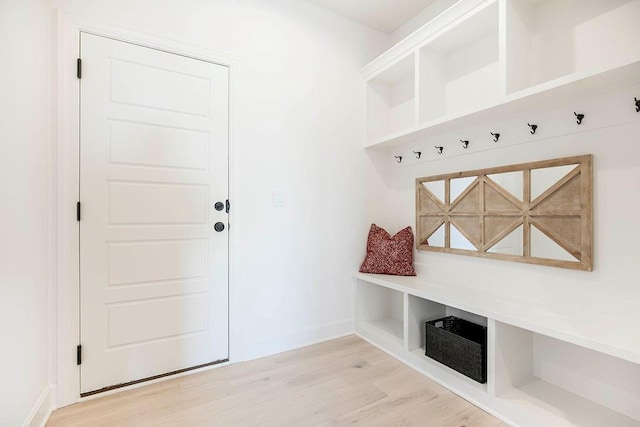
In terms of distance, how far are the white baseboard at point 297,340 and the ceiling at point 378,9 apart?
2.64 meters

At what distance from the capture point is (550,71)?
69.3 inches

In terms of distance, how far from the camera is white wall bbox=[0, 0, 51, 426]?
128 cm

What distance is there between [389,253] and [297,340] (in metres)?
1.02

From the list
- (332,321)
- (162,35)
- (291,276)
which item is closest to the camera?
(162,35)

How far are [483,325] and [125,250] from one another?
7.76ft

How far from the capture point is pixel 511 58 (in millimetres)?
1712

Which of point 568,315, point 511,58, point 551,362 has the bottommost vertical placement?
point 551,362

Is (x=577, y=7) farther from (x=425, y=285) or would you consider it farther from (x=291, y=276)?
(x=291, y=276)

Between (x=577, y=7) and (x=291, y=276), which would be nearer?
(x=577, y=7)

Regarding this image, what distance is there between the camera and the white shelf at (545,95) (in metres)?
1.35

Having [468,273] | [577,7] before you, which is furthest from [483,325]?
[577,7]

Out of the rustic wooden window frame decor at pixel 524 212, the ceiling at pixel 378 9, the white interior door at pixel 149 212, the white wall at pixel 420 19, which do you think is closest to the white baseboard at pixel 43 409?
the white interior door at pixel 149 212

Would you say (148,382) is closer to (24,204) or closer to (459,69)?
(24,204)

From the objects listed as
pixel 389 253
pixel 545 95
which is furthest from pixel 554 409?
pixel 545 95
